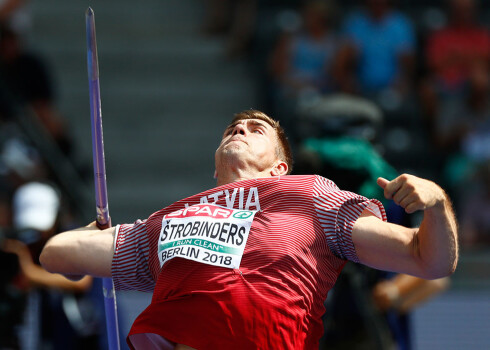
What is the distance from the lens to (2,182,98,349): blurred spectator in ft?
18.5

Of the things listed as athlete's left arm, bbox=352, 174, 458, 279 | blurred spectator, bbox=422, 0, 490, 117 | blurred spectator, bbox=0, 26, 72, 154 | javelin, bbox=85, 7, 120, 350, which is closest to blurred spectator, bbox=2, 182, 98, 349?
javelin, bbox=85, 7, 120, 350

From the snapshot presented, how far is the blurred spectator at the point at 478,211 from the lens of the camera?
29.9 feet

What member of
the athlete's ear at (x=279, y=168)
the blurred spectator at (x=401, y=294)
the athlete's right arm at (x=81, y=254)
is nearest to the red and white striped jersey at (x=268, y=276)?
the athlete's right arm at (x=81, y=254)

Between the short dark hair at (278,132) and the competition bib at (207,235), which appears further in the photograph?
the short dark hair at (278,132)

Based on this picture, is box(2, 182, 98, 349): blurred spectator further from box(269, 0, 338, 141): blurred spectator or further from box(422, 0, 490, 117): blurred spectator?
box(422, 0, 490, 117): blurred spectator

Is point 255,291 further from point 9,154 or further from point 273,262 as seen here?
point 9,154

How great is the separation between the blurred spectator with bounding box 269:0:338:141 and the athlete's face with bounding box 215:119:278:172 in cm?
586

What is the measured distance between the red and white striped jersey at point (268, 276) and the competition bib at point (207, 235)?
0.03 meters

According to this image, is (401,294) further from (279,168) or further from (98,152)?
(98,152)

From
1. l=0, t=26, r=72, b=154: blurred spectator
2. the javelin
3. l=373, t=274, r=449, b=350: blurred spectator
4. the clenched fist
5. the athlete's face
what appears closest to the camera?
the clenched fist

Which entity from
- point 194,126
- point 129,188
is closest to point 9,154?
point 129,188

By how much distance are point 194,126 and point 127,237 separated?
23.4 ft

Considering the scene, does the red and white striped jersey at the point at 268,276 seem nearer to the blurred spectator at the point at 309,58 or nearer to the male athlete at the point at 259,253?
the male athlete at the point at 259,253

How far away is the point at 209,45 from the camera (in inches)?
433
